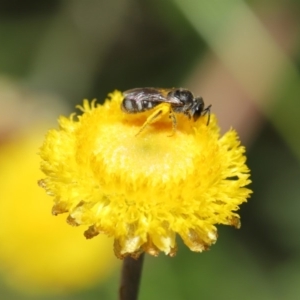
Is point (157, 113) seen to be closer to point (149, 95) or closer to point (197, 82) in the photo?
point (149, 95)

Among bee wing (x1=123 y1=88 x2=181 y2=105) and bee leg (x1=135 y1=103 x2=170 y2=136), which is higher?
bee wing (x1=123 y1=88 x2=181 y2=105)

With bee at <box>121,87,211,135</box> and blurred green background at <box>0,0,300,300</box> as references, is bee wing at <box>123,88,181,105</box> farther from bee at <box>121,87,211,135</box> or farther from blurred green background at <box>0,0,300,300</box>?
blurred green background at <box>0,0,300,300</box>

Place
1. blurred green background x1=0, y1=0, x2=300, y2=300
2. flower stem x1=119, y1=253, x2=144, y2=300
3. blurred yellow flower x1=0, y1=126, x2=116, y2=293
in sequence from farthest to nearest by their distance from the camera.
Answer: blurred green background x1=0, y1=0, x2=300, y2=300, blurred yellow flower x1=0, y1=126, x2=116, y2=293, flower stem x1=119, y1=253, x2=144, y2=300

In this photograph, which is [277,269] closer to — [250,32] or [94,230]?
[250,32]

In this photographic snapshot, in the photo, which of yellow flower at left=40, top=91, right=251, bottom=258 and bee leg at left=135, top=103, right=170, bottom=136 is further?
bee leg at left=135, top=103, right=170, bottom=136

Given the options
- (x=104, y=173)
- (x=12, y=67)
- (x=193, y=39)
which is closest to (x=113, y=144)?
(x=104, y=173)

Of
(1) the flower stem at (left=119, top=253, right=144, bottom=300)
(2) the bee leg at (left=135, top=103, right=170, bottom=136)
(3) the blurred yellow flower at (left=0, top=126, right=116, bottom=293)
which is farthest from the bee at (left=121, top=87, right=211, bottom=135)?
(3) the blurred yellow flower at (left=0, top=126, right=116, bottom=293)

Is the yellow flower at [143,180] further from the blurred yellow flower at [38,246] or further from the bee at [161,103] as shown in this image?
the blurred yellow flower at [38,246]
